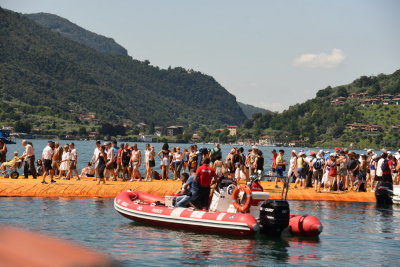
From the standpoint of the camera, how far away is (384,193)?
2408 centimetres

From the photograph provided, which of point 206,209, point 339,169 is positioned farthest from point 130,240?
point 339,169

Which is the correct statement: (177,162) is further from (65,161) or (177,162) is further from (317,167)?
(317,167)

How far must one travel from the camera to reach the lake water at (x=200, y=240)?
12.8 meters

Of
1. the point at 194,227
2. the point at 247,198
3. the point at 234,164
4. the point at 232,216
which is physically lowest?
the point at 194,227

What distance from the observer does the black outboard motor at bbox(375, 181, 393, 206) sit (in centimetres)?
2405

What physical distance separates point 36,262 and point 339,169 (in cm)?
2632

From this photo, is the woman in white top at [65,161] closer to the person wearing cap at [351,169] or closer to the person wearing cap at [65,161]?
the person wearing cap at [65,161]

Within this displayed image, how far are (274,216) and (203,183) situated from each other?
91.6 inches

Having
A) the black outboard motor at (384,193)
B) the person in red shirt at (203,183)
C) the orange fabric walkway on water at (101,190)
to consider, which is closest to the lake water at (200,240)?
the person in red shirt at (203,183)

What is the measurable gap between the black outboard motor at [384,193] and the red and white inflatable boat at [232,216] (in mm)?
9230

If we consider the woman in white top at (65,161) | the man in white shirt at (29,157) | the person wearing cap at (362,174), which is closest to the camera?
the man in white shirt at (29,157)

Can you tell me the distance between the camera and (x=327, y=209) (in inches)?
890

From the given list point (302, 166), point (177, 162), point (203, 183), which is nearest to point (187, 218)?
point (203, 183)

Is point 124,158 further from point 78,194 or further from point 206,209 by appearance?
point 206,209
